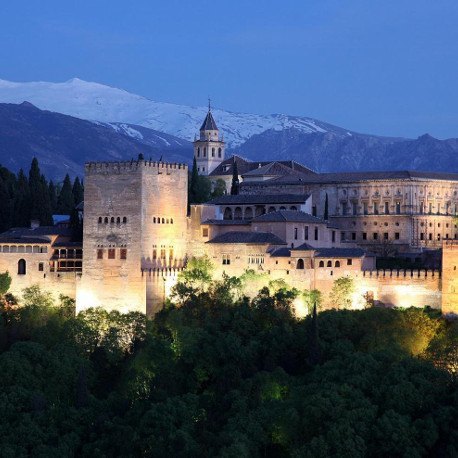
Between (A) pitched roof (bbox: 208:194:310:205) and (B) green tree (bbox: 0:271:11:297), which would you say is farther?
(A) pitched roof (bbox: 208:194:310:205)

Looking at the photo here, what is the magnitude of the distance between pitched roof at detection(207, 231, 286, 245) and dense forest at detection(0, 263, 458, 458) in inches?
85.8

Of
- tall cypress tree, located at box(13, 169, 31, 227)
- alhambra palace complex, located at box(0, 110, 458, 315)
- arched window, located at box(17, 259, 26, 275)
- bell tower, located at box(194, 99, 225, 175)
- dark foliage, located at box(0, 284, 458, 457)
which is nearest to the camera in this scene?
dark foliage, located at box(0, 284, 458, 457)

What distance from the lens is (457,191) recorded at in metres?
84.2

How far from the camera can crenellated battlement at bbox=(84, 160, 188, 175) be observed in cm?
6412

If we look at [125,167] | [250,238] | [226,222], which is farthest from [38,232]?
[250,238]

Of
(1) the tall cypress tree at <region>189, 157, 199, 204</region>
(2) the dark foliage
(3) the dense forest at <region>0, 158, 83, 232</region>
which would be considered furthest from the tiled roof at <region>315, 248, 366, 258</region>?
(1) the tall cypress tree at <region>189, 157, 199, 204</region>

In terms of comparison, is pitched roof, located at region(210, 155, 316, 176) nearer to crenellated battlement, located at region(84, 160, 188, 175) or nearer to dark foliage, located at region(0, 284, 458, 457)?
crenellated battlement, located at region(84, 160, 188, 175)

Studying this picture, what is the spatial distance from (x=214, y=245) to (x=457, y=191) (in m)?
24.1

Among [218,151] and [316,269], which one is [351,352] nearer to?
[316,269]

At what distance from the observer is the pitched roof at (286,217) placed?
66.8 meters

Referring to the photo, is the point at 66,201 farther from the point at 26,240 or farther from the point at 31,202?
the point at 26,240

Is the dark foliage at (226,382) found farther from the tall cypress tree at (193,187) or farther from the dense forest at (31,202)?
the tall cypress tree at (193,187)

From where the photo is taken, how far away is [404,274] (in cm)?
6262

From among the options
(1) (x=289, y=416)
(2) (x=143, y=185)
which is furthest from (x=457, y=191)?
(1) (x=289, y=416)
